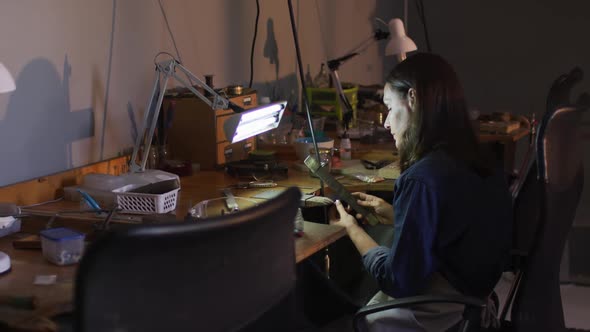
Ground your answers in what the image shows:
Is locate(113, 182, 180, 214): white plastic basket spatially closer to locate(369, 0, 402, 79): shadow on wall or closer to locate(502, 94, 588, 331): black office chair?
locate(502, 94, 588, 331): black office chair

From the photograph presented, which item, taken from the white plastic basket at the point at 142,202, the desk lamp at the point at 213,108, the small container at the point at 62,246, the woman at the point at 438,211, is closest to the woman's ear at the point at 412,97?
the woman at the point at 438,211

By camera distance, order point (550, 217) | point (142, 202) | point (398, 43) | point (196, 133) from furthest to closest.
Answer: point (398, 43) < point (196, 133) < point (142, 202) < point (550, 217)

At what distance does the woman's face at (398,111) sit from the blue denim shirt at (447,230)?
0.53 ft

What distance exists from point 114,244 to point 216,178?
63.9 inches

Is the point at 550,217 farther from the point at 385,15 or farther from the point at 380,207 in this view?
the point at 385,15

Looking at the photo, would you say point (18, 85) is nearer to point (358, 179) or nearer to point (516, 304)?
point (358, 179)

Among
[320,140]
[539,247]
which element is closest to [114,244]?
[539,247]

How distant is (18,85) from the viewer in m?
2.09

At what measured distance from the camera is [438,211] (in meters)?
1.63

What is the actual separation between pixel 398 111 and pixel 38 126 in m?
1.10

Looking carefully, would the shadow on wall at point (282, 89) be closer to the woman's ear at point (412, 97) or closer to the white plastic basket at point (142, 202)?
the white plastic basket at point (142, 202)

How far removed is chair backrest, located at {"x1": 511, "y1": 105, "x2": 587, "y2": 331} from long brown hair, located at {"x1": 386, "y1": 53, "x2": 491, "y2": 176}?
22 cm

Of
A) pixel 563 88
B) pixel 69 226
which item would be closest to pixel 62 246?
pixel 69 226

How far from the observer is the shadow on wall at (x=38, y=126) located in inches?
81.6
